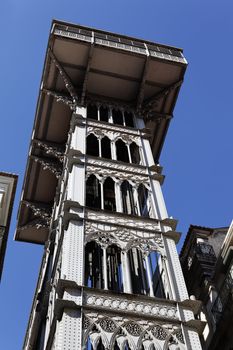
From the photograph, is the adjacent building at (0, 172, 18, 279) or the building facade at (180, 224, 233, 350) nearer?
the building facade at (180, 224, 233, 350)

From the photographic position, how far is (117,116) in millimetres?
22328

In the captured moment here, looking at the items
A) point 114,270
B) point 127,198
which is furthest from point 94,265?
point 127,198

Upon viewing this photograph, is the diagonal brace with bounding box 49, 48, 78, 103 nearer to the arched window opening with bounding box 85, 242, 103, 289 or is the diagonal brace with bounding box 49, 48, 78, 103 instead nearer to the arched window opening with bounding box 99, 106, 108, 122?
the arched window opening with bounding box 99, 106, 108, 122

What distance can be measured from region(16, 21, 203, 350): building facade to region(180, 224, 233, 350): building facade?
1.73m

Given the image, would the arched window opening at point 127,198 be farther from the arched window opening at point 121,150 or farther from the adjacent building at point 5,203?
the adjacent building at point 5,203

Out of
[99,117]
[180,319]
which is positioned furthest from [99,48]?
Result: [180,319]

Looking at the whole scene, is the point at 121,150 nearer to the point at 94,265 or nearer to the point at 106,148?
the point at 106,148

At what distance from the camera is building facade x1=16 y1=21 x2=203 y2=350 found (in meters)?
11.4

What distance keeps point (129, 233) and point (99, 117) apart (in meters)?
8.03

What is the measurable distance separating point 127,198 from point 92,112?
662cm

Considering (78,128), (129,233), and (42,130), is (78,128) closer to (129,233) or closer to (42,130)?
(42,130)

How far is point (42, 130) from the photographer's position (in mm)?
23141

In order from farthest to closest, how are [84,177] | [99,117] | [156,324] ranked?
[99,117] → [84,177] → [156,324]

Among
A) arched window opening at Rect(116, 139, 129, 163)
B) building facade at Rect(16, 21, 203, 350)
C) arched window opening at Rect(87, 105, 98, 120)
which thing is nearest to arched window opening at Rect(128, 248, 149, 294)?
building facade at Rect(16, 21, 203, 350)
